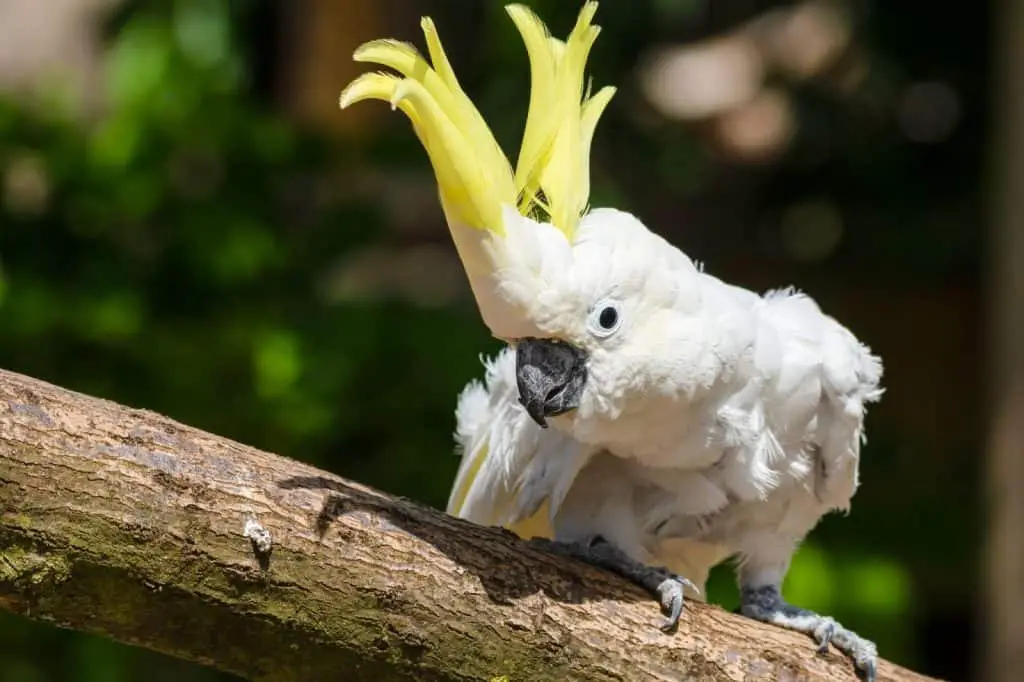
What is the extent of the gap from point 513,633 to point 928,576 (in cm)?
395

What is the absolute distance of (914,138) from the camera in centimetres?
586

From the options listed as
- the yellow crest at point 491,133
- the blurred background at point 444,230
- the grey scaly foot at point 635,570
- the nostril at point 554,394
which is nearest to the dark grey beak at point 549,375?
the nostril at point 554,394

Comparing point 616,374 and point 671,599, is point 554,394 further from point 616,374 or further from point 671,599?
point 671,599

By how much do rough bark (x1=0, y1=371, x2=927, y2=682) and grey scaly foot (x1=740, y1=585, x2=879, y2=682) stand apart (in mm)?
299

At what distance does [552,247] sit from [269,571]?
66cm

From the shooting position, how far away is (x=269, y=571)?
1954 millimetres

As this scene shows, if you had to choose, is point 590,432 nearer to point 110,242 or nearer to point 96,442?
point 96,442

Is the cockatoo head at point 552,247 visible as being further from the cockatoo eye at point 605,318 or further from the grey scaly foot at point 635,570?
the grey scaly foot at point 635,570

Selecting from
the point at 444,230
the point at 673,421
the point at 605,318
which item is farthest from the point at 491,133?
the point at 444,230

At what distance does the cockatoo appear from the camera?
204cm

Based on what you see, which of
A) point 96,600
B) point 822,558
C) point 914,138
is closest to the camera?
point 96,600

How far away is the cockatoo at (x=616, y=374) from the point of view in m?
2.04

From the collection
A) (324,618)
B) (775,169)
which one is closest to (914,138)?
(775,169)

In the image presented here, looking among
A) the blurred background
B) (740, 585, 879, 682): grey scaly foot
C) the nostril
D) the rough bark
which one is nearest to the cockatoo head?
the nostril
